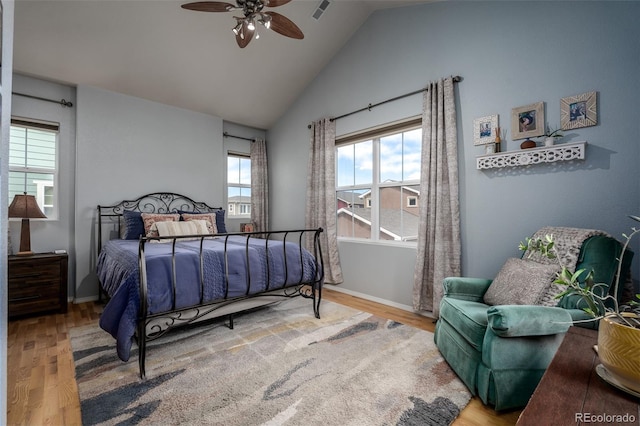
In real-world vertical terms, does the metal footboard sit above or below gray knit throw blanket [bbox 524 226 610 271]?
below

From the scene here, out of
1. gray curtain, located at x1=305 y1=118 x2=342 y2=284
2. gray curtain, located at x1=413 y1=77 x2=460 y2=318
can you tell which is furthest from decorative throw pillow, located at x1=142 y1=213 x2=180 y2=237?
gray curtain, located at x1=413 y1=77 x2=460 y2=318

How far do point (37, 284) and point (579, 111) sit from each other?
199 inches

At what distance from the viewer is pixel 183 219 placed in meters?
3.62

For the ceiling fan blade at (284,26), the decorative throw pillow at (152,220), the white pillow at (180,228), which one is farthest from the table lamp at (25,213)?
the ceiling fan blade at (284,26)

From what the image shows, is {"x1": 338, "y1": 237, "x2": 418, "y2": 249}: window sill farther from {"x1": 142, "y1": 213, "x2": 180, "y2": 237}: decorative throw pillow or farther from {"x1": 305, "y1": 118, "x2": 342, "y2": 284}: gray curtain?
{"x1": 142, "y1": 213, "x2": 180, "y2": 237}: decorative throw pillow

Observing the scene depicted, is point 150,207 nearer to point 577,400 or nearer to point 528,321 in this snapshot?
point 528,321

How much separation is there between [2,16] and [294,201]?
3.79 meters

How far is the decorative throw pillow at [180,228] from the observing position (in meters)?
3.17

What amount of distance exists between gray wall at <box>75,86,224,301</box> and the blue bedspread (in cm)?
85

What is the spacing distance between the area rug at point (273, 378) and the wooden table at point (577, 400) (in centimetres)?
71

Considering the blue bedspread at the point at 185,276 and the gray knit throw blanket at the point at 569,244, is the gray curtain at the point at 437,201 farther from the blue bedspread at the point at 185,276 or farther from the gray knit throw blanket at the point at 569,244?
the blue bedspread at the point at 185,276

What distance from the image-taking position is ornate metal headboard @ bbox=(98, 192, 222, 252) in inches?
140

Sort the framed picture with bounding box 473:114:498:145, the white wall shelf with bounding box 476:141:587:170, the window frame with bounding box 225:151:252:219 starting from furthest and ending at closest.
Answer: the window frame with bounding box 225:151:252:219, the framed picture with bounding box 473:114:498:145, the white wall shelf with bounding box 476:141:587:170

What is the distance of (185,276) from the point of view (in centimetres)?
209
